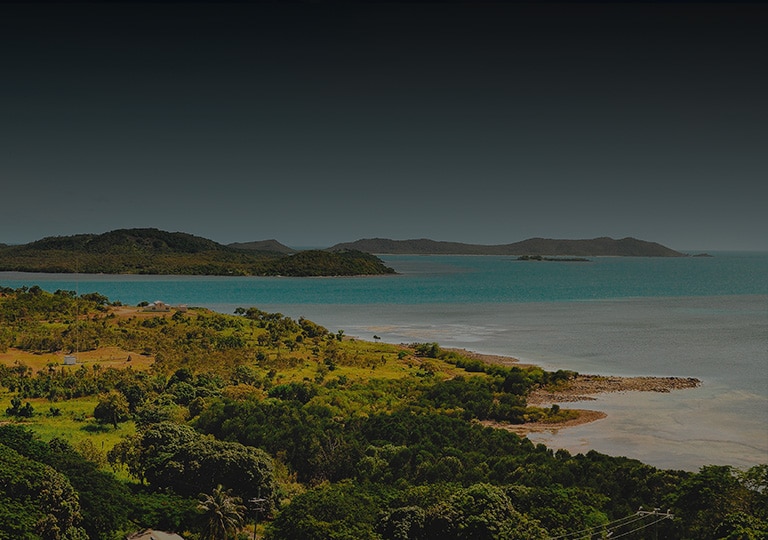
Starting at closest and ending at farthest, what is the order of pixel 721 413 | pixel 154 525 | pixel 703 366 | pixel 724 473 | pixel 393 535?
pixel 393 535 < pixel 154 525 < pixel 724 473 < pixel 721 413 < pixel 703 366

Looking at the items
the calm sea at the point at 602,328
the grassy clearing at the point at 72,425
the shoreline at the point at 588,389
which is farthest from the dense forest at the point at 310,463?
the calm sea at the point at 602,328

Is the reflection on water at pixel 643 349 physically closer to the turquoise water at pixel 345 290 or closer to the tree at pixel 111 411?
the turquoise water at pixel 345 290

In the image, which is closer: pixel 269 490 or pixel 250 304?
pixel 269 490

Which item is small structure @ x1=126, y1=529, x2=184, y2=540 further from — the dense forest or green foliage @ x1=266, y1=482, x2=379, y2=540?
green foliage @ x1=266, y1=482, x2=379, y2=540

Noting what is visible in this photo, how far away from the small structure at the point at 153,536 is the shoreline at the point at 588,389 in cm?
2213

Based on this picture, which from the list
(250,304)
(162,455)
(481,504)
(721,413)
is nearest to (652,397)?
(721,413)

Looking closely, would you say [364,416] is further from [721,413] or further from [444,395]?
[721,413]

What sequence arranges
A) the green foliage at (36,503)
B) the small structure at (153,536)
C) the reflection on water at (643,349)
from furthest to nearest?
1. the reflection on water at (643,349)
2. the small structure at (153,536)
3. the green foliage at (36,503)

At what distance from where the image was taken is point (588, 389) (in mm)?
48469

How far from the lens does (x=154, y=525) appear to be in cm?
2206

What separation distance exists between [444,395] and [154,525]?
77.8 ft

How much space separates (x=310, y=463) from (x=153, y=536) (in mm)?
9069

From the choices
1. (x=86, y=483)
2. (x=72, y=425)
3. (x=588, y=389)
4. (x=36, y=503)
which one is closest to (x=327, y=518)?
(x=86, y=483)

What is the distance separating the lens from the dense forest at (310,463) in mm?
20000
